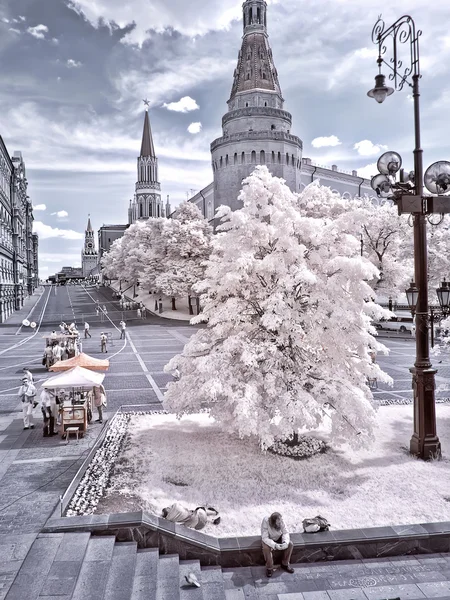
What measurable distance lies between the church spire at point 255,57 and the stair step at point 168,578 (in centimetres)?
7310

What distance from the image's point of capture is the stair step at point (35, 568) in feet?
21.0

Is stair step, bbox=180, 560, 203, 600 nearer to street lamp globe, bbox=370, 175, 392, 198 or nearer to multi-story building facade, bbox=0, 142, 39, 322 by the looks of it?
street lamp globe, bbox=370, 175, 392, 198

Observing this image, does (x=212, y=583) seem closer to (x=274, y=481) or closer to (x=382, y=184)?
(x=274, y=481)

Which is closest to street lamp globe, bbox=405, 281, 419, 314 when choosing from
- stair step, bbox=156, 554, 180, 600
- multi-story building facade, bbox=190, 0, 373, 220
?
stair step, bbox=156, 554, 180, 600

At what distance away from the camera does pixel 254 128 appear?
67812mm

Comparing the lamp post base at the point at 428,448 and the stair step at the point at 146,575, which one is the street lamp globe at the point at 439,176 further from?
the stair step at the point at 146,575

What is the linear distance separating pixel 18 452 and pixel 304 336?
310 inches

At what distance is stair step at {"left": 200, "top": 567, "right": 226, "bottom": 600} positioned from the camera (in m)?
7.12

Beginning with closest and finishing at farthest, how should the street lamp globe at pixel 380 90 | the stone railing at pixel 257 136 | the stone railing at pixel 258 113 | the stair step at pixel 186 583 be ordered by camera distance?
the stair step at pixel 186 583 < the street lamp globe at pixel 380 90 < the stone railing at pixel 257 136 < the stone railing at pixel 258 113

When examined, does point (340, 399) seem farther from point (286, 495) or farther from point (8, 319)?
point (8, 319)

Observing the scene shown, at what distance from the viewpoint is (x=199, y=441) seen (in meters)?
13.4

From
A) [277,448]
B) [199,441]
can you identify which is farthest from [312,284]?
[199,441]

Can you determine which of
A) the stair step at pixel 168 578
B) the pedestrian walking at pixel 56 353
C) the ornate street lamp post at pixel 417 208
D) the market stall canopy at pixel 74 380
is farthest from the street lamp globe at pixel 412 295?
the pedestrian walking at pixel 56 353

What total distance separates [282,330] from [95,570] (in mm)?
7240
